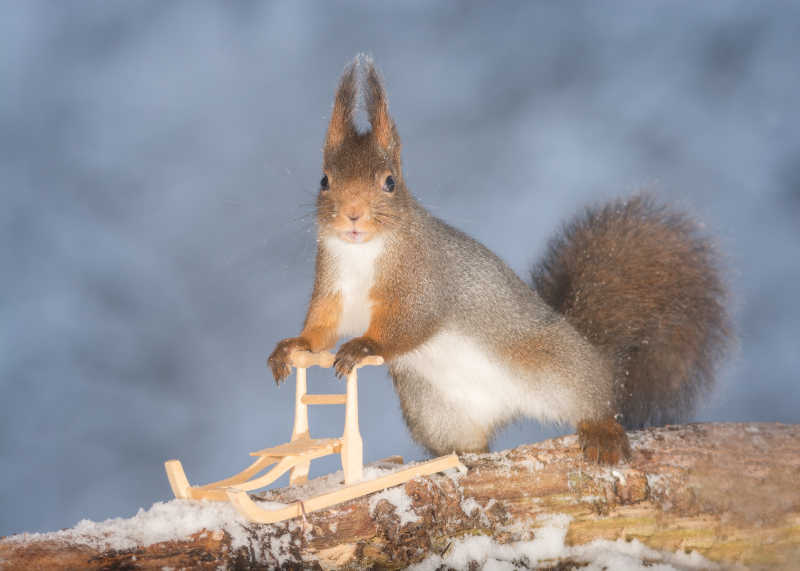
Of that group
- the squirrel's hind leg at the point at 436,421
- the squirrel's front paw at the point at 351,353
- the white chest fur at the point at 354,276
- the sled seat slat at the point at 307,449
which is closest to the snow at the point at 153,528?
the sled seat slat at the point at 307,449

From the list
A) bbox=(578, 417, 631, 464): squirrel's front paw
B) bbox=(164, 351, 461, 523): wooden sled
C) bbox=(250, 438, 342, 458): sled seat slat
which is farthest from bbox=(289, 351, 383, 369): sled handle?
bbox=(578, 417, 631, 464): squirrel's front paw

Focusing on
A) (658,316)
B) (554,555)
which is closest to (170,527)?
(554,555)

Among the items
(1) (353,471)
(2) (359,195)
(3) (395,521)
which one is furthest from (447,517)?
(2) (359,195)

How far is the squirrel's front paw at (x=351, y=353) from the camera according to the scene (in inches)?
81.7

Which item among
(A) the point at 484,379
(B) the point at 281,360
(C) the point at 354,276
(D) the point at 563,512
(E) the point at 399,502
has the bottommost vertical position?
(D) the point at 563,512

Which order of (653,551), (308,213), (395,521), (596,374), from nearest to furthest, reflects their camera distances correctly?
(395,521) → (653,551) → (308,213) → (596,374)

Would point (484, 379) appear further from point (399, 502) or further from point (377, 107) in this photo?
point (377, 107)

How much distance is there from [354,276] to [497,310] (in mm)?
511

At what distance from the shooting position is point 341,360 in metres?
2.08

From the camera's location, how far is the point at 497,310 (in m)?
2.56

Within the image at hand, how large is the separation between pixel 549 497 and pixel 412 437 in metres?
0.77

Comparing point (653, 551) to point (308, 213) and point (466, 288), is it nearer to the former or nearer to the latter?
point (466, 288)

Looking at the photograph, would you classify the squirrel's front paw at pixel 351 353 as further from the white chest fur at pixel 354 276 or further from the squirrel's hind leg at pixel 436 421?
the squirrel's hind leg at pixel 436 421

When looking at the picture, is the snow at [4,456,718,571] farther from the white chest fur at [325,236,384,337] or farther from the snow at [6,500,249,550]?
the white chest fur at [325,236,384,337]
